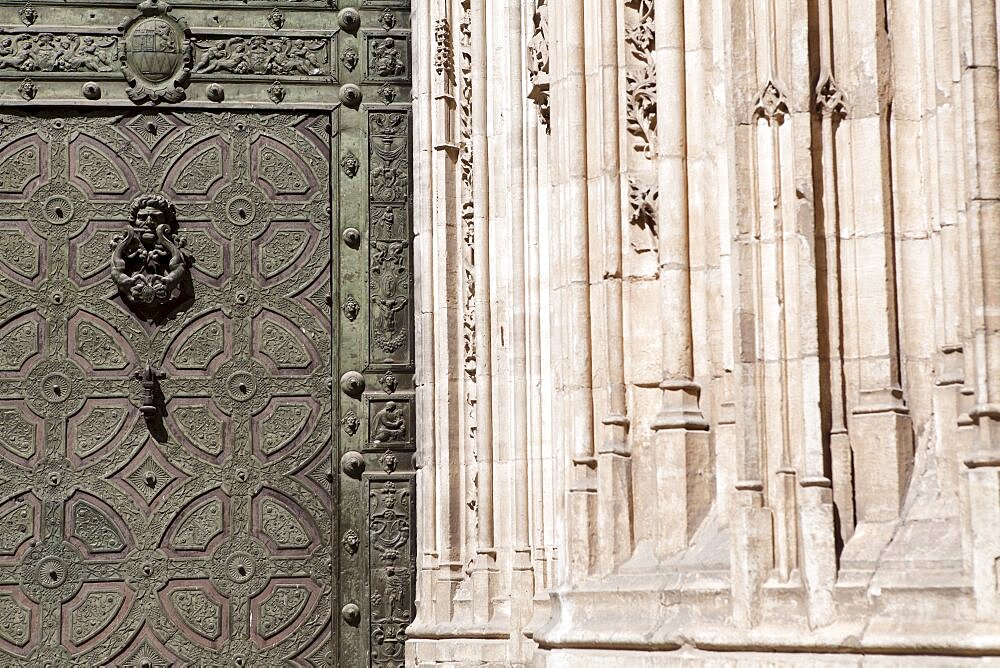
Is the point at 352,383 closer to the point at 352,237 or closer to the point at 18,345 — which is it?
the point at 352,237

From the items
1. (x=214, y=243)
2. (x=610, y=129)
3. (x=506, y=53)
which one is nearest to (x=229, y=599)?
(x=214, y=243)

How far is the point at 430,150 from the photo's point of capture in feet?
33.1

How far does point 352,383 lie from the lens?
33.7ft

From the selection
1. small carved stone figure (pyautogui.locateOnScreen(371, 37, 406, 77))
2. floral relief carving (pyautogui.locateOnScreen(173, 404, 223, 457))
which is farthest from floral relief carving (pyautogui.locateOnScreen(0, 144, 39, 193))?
small carved stone figure (pyautogui.locateOnScreen(371, 37, 406, 77))

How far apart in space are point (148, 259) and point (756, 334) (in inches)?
207

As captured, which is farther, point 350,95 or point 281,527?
point 350,95

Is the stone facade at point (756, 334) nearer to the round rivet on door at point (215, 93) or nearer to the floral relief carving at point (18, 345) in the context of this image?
the round rivet on door at point (215, 93)

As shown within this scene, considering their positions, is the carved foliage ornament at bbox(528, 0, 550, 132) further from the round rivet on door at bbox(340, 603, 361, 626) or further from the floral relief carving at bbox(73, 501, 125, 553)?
the floral relief carving at bbox(73, 501, 125, 553)

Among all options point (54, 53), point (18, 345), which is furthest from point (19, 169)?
point (18, 345)

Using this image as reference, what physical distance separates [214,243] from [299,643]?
85.1 inches

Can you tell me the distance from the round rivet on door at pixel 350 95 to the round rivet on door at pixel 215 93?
638 millimetres

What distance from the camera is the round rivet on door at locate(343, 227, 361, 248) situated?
10.4 metres

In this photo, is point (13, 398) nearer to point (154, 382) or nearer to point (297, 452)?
point (154, 382)

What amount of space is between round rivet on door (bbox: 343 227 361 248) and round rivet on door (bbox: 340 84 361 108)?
2.23 feet
